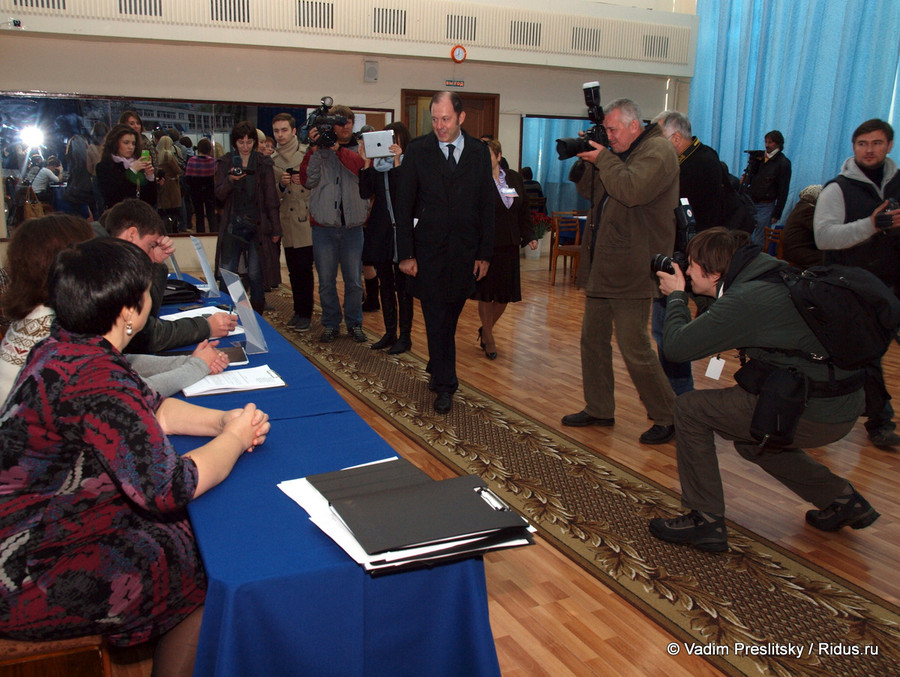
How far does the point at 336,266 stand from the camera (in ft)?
17.9

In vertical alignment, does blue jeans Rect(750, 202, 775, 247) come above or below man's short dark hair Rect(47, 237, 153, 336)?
below

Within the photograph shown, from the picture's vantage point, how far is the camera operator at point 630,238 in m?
Answer: 3.31

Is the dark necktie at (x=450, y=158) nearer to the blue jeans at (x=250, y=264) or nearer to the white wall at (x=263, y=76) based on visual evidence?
the blue jeans at (x=250, y=264)

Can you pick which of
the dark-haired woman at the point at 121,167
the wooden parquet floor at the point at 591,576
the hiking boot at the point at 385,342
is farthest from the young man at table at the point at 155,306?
the dark-haired woman at the point at 121,167

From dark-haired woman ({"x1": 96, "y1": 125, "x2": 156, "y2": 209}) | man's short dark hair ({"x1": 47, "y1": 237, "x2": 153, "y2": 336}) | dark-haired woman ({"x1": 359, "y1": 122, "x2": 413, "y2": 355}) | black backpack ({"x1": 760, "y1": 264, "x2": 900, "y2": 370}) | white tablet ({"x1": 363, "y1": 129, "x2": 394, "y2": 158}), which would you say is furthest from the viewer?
dark-haired woman ({"x1": 96, "y1": 125, "x2": 156, "y2": 209})

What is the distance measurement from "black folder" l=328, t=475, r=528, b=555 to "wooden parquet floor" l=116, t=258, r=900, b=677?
2.63 feet

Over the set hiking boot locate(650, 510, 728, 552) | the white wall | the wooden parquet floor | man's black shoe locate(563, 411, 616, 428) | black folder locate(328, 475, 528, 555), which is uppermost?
the white wall

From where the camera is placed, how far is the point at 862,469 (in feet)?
11.2

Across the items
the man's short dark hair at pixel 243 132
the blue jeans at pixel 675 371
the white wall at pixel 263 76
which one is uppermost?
the white wall at pixel 263 76

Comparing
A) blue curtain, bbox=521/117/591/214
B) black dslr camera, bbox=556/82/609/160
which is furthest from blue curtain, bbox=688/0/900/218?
black dslr camera, bbox=556/82/609/160

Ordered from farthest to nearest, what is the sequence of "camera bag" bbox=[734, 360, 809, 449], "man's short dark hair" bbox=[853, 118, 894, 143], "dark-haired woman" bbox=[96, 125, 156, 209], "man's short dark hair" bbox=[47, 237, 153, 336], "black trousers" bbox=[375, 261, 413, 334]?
"dark-haired woman" bbox=[96, 125, 156, 209] → "black trousers" bbox=[375, 261, 413, 334] → "man's short dark hair" bbox=[853, 118, 894, 143] → "camera bag" bbox=[734, 360, 809, 449] → "man's short dark hair" bbox=[47, 237, 153, 336]

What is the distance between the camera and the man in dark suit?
150 inches

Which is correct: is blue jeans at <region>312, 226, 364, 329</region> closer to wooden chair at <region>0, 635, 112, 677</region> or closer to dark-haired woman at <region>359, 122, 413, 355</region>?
dark-haired woman at <region>359, 122, 413, 355</region>

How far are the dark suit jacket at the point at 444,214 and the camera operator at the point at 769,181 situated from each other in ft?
17.6
